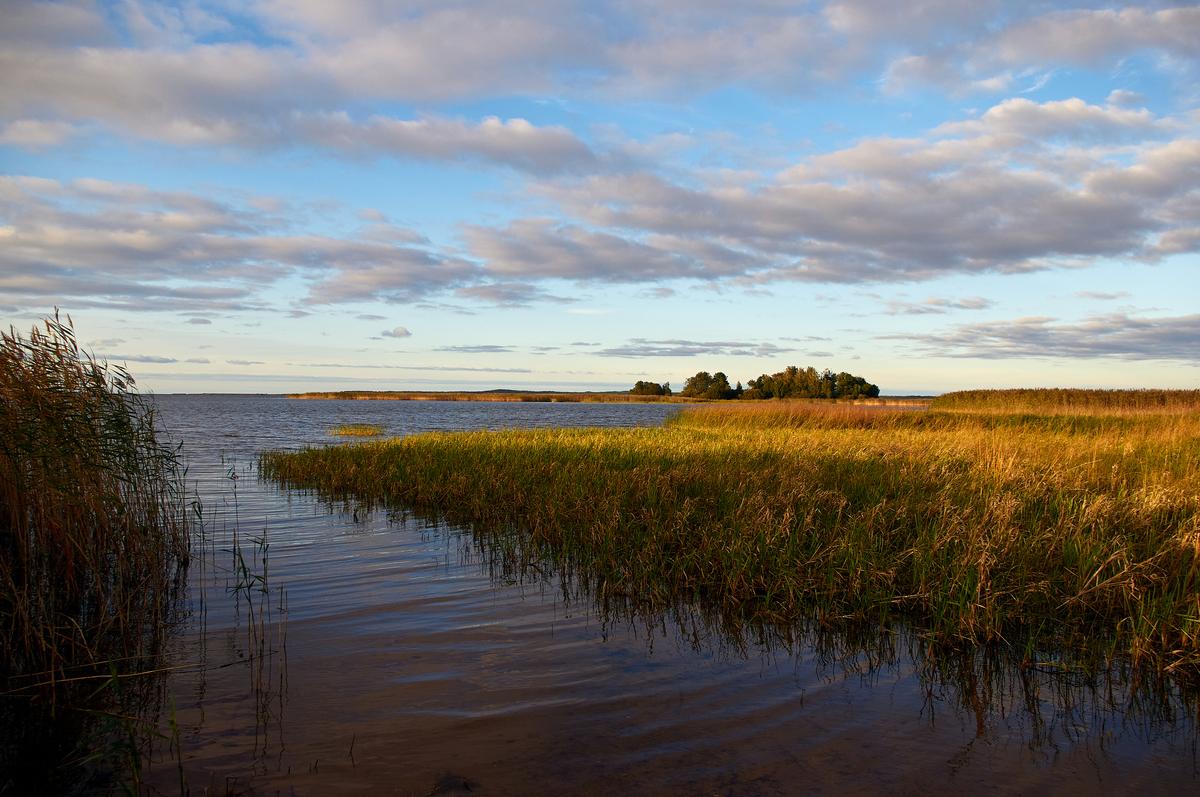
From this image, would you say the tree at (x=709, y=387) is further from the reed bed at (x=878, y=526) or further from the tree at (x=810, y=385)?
the reed bed at (x=878, y=526)

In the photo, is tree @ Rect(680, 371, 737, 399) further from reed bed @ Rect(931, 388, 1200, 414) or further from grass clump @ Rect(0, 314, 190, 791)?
grass clump @ Rect(0, 314, 190, 791)

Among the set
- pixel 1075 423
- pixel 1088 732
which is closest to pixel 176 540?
pixel 1088 732

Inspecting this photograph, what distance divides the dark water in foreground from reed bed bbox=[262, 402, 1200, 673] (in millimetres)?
578

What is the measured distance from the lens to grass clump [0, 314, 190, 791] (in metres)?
4.81

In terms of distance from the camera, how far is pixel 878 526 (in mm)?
8164

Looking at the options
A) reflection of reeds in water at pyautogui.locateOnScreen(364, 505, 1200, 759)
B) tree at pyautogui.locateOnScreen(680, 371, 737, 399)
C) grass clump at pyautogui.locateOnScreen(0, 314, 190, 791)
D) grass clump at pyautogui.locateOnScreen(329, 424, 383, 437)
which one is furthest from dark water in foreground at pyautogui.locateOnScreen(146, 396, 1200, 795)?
tree at pyautogui.locateOnScreen(680, 371, 737, 399)

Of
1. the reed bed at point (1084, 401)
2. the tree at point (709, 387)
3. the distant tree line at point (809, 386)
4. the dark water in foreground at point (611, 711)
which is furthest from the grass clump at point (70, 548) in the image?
the tree at point (709, 387)

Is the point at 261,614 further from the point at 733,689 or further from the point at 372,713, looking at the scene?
the point at 733,689

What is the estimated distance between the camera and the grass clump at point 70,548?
4809mm

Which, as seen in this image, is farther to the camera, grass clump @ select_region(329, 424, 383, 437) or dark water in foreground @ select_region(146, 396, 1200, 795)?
grass clump @ select_region(329, 424, 383, 437)

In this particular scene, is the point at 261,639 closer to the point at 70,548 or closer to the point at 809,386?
the point at 70,548

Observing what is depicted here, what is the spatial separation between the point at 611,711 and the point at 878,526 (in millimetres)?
4806

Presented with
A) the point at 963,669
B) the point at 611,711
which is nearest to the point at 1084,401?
the point at 963,669

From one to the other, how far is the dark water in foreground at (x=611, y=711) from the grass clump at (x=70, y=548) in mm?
573
